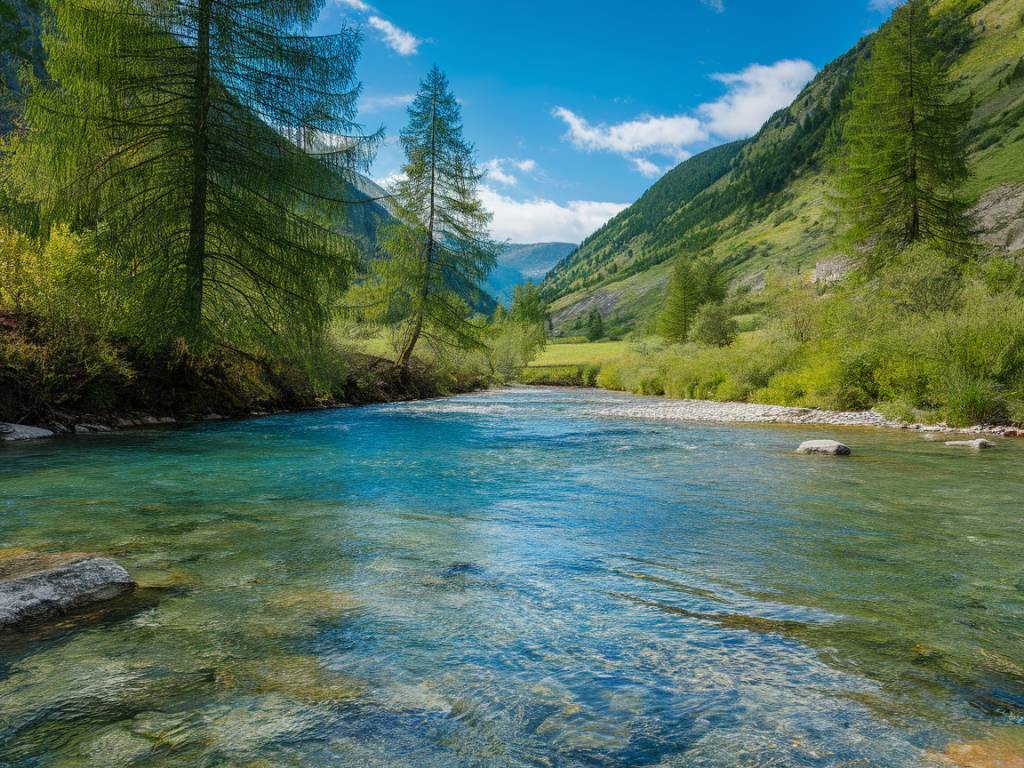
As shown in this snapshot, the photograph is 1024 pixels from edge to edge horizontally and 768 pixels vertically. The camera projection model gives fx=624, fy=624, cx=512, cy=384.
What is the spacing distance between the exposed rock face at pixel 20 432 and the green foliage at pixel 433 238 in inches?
825

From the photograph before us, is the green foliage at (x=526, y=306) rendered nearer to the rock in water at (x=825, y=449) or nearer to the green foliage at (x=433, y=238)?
the green foliage at (x=433, y=238)

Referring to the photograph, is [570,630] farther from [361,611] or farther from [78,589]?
[78,589]

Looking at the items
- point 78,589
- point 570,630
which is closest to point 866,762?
point 570,630

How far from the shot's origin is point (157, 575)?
5812 mm

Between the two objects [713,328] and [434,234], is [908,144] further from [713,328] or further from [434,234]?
[713,328]

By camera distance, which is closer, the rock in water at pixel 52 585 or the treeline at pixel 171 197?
the rock in water at pixel 52 585

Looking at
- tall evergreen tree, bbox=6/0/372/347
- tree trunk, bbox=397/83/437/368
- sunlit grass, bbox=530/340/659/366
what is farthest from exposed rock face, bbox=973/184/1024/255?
tall evergreen tree, bbox=6/0/372/347

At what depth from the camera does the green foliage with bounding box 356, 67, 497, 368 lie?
119 ft

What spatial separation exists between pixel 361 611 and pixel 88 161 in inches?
640

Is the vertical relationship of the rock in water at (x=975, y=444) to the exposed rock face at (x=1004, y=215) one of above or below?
below

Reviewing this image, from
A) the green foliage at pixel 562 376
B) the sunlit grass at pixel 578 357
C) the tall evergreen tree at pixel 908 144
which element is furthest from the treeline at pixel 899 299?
the sunlit grass at pixel 578 357

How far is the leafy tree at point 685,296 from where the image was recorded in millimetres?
78188

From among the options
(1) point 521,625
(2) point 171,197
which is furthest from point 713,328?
(1) point 521,625

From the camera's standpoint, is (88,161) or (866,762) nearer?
(866,762)
